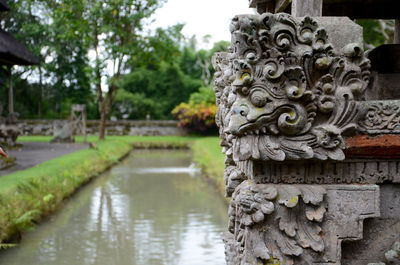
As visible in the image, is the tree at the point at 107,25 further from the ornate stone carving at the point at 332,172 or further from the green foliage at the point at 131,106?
the ornate stone carving at the point at 332,172

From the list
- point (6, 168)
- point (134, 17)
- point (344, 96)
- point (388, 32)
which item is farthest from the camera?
point (134, 17)

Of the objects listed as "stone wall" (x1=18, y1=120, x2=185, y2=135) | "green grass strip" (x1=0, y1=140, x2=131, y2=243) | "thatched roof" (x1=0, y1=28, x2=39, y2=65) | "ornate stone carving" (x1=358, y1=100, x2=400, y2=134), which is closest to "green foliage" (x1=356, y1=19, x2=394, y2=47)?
"green grass strip" (x1=0, y1=140, x2=131, y2=243)

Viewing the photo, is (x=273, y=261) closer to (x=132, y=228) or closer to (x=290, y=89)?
(x=290, y=89)

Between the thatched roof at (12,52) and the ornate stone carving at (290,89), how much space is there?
41.1ft

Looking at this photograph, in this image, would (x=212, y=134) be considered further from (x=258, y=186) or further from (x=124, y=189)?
(x=258, y=186)

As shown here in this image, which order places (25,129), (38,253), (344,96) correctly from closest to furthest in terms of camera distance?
(344,96)
(38,253)
(25,129)

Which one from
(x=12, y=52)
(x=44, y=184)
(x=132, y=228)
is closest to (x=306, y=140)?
(x=132, y=228)

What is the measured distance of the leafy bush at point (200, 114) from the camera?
24.8m

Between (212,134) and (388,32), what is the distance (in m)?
13.8

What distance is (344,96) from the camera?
256 cm

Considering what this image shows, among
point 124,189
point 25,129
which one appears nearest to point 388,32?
point 124,189

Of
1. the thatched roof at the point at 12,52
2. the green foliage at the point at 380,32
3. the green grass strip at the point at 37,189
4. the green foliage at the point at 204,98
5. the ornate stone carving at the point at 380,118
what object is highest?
the green foliage at the point at 380,32

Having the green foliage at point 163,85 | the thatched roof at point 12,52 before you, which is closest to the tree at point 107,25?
the thatched roof at point 12,52

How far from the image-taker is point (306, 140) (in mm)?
2559
